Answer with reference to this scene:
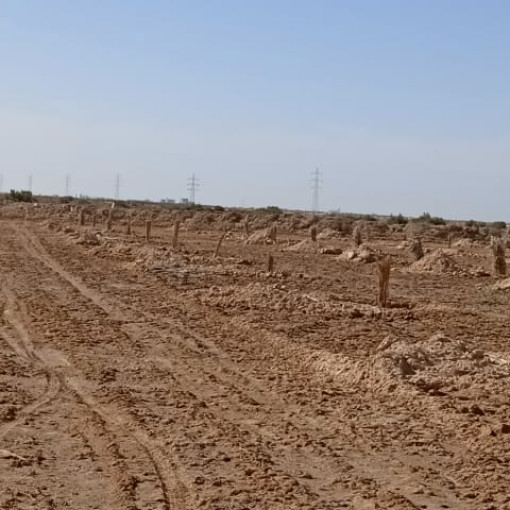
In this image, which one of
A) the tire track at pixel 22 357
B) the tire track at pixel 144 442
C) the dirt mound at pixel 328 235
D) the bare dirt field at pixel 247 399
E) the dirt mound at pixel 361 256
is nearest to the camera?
the tire track at pixel 144 442

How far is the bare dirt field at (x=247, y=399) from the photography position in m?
7.53

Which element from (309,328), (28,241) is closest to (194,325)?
(309,328)

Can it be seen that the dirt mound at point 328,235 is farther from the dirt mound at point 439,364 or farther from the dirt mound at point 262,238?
the dirt mound at point 439,364

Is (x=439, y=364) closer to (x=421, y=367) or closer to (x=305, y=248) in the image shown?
(x=421, y=367)

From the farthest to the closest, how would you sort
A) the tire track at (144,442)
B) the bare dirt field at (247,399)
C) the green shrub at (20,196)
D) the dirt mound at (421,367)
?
the green shrub at (20,196) < the dirt mound at (421,367) < the bare dirt field at (247,399) < the tire track at (144,442)

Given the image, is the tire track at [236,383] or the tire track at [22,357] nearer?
the tire track at [236,383]

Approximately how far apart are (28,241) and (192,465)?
34627 mm

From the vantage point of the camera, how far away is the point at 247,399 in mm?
10789

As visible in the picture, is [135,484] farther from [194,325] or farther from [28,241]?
[28,241]

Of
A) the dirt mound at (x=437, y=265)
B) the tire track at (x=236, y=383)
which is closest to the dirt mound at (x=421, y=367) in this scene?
the tire track at (x=236, y=383)

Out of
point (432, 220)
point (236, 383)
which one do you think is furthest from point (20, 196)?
point (236, 383)

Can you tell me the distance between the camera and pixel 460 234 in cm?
7100

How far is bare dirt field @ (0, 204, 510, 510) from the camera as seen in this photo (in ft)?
24.7

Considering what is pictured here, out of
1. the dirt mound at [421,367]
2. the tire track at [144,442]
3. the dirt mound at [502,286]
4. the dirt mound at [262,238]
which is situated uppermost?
the dirt mound at [262,238]
